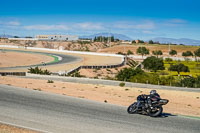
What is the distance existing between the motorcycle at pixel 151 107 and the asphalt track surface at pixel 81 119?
290 mm

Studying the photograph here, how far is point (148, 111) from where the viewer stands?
42.3 ft

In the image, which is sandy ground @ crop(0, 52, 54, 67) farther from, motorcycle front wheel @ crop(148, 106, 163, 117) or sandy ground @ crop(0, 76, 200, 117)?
motorcycle front wheel @ crop(148, 106, 163, 117)

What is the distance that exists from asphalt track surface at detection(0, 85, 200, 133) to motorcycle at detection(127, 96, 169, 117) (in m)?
A: 0.29

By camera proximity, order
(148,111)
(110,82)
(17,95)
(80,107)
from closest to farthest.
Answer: (148,111)
(80,107)
(17,95)
(110,82)

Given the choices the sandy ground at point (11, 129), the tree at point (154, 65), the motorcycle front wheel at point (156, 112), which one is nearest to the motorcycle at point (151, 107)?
the motorcycle front wheel at point (156, 112)

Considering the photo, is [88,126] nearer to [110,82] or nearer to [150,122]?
[150,122]

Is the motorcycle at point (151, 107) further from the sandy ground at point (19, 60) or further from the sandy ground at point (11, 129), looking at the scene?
the sandy ground at point (19, 60)

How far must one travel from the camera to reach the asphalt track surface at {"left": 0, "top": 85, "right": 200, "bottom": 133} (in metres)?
10.5

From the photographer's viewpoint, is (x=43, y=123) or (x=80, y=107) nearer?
(x=43, y=123)

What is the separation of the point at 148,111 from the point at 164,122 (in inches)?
43.3

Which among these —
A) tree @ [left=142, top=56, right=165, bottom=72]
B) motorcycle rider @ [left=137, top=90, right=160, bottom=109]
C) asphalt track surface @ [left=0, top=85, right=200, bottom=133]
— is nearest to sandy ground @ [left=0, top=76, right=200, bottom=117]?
motorcycle rider @ [left=137, top=90, right=160, bottom=109]

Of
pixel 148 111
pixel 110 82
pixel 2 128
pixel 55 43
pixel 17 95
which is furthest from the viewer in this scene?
pixel 55 43

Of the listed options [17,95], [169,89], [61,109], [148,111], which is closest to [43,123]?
[61,109]

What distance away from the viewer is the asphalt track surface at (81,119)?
10.5 meters
